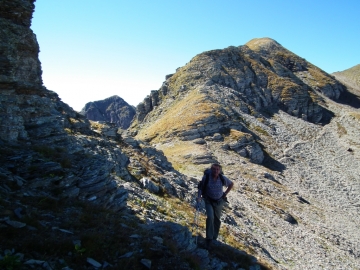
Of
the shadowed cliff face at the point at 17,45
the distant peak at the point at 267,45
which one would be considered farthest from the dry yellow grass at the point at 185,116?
the distant peak at the point at 267,45

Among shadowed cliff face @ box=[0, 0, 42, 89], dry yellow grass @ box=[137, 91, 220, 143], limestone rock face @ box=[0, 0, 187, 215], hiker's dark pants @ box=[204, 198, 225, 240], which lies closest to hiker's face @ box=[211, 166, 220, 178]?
hiker's dark pants @ box=[204, 198, 225, 240]

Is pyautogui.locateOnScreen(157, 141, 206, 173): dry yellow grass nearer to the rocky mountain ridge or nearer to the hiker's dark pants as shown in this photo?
the rocky mountain ridge

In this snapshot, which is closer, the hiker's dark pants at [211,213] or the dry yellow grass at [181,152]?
the hiker's dark pants at [211,213]

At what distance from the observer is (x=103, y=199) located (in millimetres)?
12773

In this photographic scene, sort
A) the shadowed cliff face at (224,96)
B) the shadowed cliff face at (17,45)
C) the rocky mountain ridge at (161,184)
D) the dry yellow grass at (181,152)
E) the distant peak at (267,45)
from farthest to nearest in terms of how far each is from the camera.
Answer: the distant peak at (267,45) < the shadowed cliff face at (224,96) < the dry yellow grass at (181,152) < the shadowed cliff face at (17,45) < the rocky mountain ridge at (161,184)

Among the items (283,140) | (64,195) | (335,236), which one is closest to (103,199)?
(64,195)

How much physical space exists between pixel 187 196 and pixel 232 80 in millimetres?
80414

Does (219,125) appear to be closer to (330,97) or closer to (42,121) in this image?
(42,121)

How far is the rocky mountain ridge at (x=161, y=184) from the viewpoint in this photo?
8.49 m

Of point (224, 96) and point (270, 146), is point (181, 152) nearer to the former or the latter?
point (270, 146)

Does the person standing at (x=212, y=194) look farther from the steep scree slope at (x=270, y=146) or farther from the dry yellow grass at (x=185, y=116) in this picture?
the dry yellow grass at (x=185, y=116)

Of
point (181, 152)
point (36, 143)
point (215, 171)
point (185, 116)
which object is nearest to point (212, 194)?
point (215, 171)

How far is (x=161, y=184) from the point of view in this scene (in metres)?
26.6

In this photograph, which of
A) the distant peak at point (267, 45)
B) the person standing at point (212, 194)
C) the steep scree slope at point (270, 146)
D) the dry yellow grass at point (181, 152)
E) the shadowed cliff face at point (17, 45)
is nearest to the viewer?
the person standing at point (212, 194)
